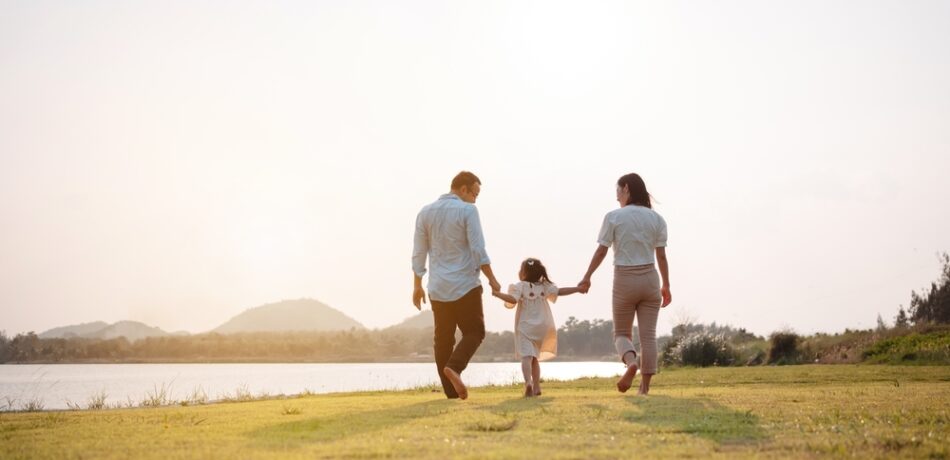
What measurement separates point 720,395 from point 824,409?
1812mm

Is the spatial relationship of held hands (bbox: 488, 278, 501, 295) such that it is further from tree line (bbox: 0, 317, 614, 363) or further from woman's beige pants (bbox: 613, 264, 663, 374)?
tree line (bbox: 0, 317, 614, 363)

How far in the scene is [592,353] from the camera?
7456cm

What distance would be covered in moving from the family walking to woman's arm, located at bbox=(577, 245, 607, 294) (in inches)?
0.4

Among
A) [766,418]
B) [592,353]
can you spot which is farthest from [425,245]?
[592,353]

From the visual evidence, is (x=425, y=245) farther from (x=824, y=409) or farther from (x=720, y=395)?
(x=824, y=409)

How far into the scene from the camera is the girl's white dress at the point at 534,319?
9.02 meters

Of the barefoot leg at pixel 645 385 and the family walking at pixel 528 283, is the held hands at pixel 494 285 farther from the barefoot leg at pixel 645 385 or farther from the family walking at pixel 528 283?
the barefoot leg at pixel 645 385

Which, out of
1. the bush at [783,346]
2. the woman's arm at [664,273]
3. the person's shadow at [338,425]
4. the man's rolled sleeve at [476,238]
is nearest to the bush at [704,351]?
the bush at [783,346]

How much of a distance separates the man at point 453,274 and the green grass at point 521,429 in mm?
1179

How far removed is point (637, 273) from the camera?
8.78m

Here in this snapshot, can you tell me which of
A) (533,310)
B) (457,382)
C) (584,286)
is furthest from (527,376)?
(584,286)

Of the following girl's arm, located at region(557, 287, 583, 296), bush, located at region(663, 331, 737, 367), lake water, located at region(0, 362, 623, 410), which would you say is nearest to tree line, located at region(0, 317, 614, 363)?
lake water, located at region(0, 362, 623, 410)

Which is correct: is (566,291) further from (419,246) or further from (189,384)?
(189,384)

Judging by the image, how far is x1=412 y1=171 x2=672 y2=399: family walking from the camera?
28.6ft
